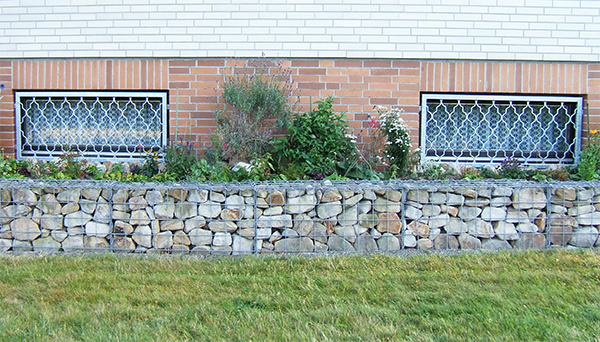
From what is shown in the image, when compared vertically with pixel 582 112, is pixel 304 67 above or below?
above

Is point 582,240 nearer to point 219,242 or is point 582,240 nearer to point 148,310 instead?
point 219,242

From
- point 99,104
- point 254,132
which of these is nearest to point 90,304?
point 254,132

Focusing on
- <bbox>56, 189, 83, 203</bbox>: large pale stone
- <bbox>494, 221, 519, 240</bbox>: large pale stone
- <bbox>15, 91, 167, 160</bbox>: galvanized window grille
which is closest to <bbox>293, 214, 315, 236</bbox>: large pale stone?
<bbox>494, 221, 519, 240</bbox>: large pale stone

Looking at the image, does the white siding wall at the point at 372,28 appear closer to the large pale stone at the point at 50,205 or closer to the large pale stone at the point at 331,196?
the large pale stone at the point at 331,196

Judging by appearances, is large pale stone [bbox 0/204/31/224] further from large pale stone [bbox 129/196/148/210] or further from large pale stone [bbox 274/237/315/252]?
large pale stone [bbox 274/237/315/252]

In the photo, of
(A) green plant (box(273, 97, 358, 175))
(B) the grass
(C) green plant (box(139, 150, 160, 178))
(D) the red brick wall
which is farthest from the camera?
(D) the red brick wall

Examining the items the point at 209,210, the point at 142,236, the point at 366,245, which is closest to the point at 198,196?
the point at 209,210

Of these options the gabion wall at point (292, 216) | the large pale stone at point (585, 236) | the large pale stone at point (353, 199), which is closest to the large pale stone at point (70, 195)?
the gabion wall at point (292, 216)

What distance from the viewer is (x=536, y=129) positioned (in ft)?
18.0

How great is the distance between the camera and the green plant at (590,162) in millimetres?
4777

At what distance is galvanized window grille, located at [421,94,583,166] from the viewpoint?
5410 millimetres

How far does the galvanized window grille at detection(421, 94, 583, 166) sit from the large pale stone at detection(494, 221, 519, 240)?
1.43 metres

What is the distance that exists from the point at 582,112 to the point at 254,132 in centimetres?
375

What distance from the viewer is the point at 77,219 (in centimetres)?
409
